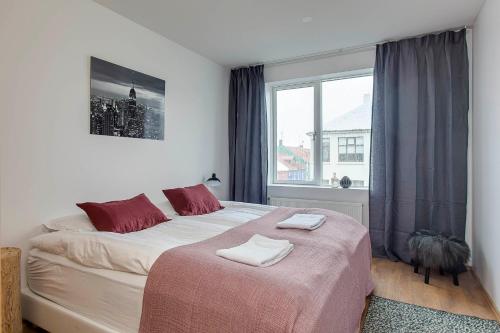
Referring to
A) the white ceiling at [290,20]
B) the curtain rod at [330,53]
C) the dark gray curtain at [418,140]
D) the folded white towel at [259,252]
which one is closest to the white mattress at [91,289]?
the folded white towel at [259,252]

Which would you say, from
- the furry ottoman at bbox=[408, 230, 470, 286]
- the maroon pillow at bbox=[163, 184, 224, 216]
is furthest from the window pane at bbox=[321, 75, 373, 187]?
the maroon pillow at bbox=[163, 184, 224, 216]

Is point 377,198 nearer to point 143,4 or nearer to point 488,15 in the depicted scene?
point 488,15

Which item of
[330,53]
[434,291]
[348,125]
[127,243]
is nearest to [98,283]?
[127,243]

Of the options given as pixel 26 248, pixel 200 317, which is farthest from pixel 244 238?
pixel 26 248

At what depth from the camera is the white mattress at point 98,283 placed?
174cm

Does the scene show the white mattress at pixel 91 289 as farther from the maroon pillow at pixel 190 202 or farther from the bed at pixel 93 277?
the maroon pillow at pixel 190 202

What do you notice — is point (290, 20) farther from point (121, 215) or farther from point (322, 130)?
point (121, 215)

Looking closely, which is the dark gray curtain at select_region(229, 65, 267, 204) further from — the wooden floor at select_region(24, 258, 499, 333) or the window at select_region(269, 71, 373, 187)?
the wooden floor at select_region(24, 258, 499, 333)

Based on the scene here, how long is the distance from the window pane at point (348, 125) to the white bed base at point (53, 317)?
318cm

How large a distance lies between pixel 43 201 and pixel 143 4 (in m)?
1.90

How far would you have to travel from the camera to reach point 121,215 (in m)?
2.47

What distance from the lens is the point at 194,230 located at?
7.98 ft

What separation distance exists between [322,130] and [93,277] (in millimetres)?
3272

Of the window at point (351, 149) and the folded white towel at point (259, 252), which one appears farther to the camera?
the window at point (351, 149)
